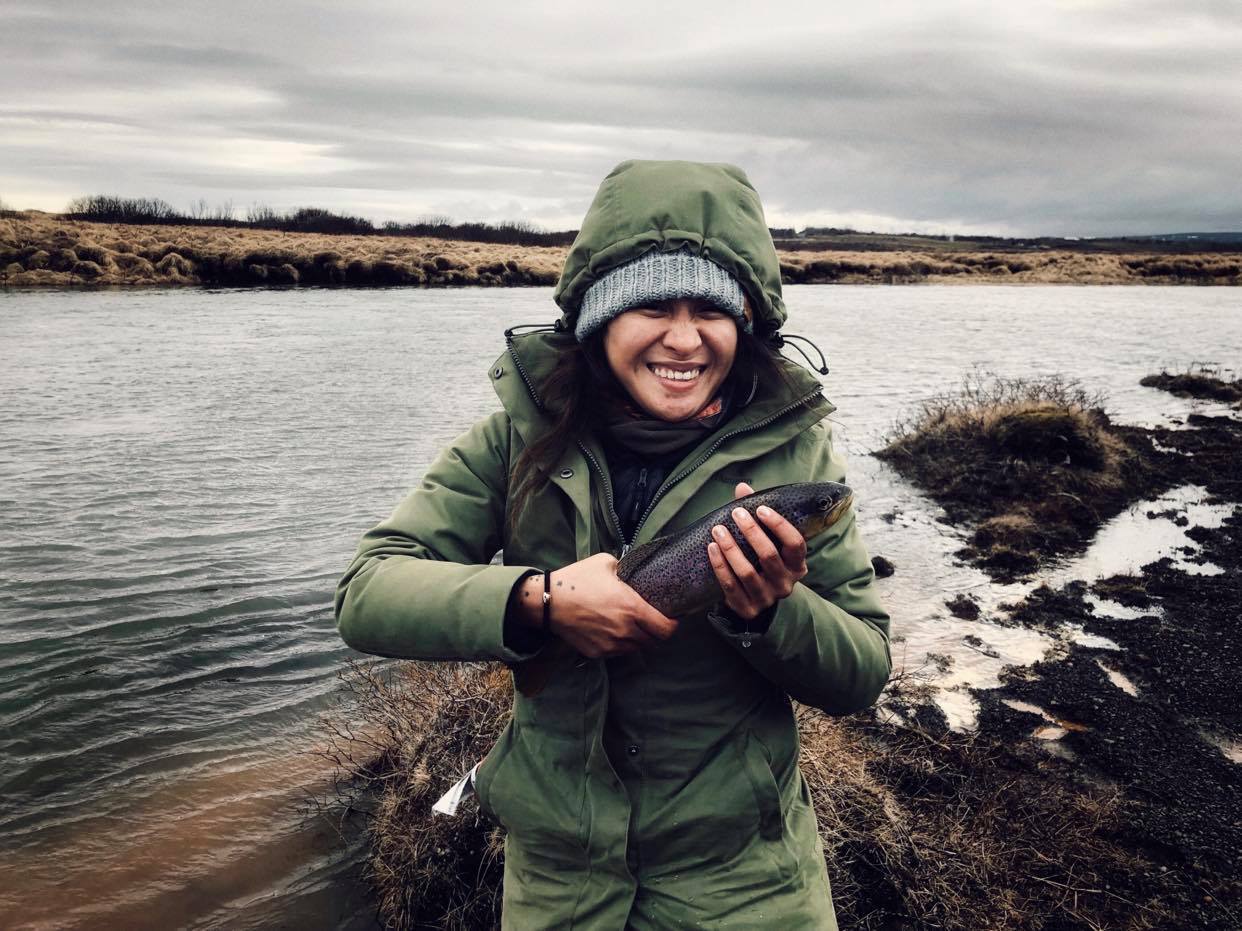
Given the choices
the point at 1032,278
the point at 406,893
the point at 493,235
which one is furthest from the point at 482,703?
the point at 493,235

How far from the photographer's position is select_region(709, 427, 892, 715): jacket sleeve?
6.76 feet

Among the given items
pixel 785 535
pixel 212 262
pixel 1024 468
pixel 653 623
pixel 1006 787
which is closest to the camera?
pixel 785 535

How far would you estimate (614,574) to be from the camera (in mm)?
1993

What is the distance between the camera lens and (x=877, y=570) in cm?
788

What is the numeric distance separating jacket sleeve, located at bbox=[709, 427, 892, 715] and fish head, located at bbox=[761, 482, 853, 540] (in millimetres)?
180

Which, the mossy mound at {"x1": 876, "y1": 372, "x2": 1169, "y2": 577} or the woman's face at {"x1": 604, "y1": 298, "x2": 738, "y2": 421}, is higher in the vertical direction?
the woman's face at {"x1": 604, "y1": 298, "x2": 738, "y2": 421}

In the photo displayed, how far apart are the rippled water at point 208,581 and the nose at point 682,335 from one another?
341 centimetres

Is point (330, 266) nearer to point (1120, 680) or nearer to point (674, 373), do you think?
point (1120, 680)

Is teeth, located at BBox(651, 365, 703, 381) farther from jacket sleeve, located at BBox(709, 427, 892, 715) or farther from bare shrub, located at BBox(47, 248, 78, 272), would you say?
bare shrub, located at BBox(47, 248, 78, 272)

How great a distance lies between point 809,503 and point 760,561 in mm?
235

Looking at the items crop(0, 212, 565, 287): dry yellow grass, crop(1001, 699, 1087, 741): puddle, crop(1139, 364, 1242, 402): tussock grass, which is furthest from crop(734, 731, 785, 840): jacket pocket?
crop(0, 212, 565, 287): dry yellow grass

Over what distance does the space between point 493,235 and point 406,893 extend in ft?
325

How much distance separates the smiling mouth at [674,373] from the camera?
2402 mm

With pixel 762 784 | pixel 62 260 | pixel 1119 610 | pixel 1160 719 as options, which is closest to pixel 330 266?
pixel 62 260
